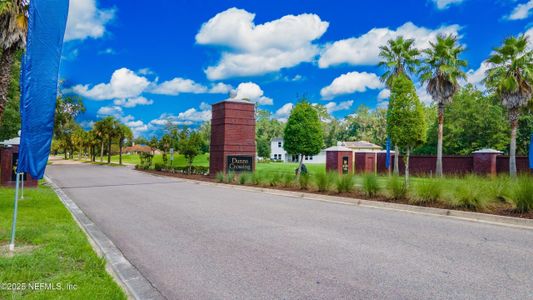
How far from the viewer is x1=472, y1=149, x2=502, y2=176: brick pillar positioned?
27031mm

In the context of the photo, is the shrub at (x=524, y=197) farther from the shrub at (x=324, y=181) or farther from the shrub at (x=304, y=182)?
the shrub at (x=304, y=182)

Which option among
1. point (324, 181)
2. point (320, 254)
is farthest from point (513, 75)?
point (320, 254)

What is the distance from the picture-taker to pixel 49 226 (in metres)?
7.93

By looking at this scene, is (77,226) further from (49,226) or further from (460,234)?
(460,234)

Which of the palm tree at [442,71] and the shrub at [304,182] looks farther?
the palm tree at [442,71]

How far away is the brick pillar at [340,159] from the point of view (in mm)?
30500

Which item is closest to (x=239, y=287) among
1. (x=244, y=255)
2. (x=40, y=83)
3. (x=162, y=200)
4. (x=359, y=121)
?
(x=244, y=255)

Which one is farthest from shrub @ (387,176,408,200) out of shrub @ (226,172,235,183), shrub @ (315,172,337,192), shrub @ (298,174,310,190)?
shrub @ (226,172,235,183)

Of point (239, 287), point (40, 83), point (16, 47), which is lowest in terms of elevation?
point (239, 287)

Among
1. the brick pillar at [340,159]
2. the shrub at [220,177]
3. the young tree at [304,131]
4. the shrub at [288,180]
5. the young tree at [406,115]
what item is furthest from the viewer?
the brick pillar at [340,159]

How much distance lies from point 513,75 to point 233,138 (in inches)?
753

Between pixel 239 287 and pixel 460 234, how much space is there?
538 cm

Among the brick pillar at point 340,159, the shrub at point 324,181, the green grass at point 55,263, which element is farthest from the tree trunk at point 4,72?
the brick pillar at point 340,159

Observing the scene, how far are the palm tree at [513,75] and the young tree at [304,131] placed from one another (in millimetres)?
13662
